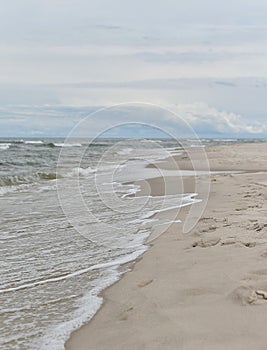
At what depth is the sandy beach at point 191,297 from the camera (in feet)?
9.78

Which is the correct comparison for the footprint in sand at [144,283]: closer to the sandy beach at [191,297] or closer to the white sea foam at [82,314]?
the sandy beach at [191,297]

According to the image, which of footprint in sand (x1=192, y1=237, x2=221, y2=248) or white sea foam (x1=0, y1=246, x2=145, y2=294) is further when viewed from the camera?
footprint in sand (x1=192, y1=237, x2=221, y2=248)

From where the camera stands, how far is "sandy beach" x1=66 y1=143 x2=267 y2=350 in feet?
9.78

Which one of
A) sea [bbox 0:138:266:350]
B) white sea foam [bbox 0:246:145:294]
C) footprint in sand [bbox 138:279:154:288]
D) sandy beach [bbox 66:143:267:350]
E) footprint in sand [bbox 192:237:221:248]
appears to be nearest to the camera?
sandy beach [bbox 66:143:267:350]

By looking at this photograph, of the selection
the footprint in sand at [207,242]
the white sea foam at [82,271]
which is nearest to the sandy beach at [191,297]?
the footprint in sand at [207,242]

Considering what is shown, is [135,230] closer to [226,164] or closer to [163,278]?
[163,278]

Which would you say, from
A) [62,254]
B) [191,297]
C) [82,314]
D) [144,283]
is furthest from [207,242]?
[82,314]

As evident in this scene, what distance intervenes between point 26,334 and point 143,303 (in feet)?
3.08

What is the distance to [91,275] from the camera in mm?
4801

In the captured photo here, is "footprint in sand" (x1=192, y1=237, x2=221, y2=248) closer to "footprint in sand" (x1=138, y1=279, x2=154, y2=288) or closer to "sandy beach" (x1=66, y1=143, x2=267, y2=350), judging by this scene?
"sandy beach" (x1=66, y1=143, x2=267, y2=350)

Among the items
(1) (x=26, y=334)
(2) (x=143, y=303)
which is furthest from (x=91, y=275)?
(1) (x=26, y=334)

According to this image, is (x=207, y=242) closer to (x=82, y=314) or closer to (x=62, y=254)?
(x=62, y=254)

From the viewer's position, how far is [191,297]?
3730 millimetres

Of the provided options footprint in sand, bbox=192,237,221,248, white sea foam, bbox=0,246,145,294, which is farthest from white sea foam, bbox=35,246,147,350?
footprint in sand, bbox=192,237,221,248
